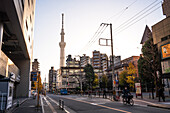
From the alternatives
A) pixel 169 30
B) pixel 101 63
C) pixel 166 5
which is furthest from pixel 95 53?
pixel 169 30

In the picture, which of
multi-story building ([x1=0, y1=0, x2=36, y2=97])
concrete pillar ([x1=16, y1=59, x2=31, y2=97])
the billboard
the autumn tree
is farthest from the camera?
concrete pillar ([x1=16, y1=59, x2=31, y2=97])

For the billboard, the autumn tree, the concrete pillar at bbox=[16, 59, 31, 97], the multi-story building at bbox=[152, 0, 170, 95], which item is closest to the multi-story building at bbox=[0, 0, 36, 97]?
the concrete pillar at bbox=[16, 59, 31, 97]

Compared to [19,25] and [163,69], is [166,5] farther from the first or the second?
[19,25]

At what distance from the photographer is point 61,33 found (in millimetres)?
178375

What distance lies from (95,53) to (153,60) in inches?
4171

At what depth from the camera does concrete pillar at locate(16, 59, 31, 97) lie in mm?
36844

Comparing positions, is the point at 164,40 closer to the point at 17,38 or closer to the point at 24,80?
the point at 17,38

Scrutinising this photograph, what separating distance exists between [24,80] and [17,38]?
58.3ft

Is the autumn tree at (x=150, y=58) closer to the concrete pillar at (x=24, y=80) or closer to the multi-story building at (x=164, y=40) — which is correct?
the multi-story building at (x=164, y=40)

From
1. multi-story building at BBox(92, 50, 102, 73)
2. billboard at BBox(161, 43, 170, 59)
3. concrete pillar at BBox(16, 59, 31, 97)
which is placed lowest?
concrete pillar at BBox(16, 59, 31, 97)

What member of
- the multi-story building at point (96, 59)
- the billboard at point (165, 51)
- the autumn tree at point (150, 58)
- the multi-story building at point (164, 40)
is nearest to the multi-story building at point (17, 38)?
the autumn tree at point (150, 58)

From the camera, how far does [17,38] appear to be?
22.2 metres

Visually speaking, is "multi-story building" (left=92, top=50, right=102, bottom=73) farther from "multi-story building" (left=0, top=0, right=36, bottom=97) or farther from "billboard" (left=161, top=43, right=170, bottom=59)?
"billboard" (left=161, top=43, right=170, bottom=59)

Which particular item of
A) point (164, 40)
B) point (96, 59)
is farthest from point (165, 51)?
point (96, 59)
